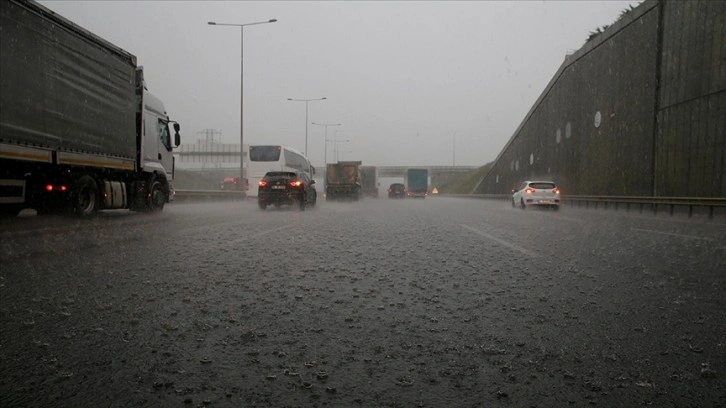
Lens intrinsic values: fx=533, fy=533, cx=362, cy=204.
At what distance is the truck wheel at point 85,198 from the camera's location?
13523 millimetres

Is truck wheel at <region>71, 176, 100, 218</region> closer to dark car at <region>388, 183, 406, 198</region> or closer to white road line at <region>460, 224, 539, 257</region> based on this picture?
white road line at <region>460, 224, 539, 257</region>

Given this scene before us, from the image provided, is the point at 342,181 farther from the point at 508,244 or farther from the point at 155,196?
the point at 508,244

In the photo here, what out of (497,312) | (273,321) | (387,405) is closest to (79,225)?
(273,321)

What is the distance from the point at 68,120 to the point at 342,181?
29.6 m

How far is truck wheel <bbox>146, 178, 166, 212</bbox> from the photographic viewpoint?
56.9 ft

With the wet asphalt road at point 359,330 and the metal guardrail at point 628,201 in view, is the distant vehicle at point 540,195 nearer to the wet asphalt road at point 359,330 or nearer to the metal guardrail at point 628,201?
the metal guardrail at point 628,201

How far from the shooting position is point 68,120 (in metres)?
12.7

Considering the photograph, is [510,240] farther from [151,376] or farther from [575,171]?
[575,171]

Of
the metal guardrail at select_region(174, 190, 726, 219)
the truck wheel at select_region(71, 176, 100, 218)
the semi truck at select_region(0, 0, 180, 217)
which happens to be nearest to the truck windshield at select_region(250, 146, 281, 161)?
the metal guardrail at select_region(174, 190, 726, 219)

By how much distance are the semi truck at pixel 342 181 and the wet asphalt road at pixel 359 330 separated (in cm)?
3390

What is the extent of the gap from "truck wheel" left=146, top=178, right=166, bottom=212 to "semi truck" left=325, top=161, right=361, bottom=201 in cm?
2286

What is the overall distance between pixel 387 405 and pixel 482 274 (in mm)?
3601

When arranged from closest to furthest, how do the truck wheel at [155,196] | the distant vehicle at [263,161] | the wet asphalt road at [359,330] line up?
the wet asphalt road at [359,330], the truck wheel at [155,196], the distant vehicle at [263,161]

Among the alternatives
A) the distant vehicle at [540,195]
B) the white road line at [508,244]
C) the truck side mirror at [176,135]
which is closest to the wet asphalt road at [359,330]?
the white road line at [508,244]
